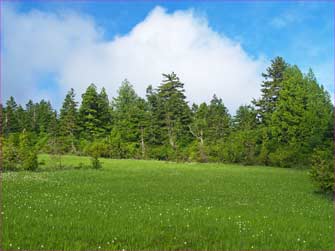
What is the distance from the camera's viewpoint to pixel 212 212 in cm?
1150

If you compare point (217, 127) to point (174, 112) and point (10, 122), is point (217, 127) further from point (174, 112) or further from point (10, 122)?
point (10, 122)

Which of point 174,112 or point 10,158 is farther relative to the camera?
point 174,112

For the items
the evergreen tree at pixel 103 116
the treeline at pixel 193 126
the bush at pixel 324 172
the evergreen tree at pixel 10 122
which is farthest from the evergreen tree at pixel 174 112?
the bush at pixel 324 172

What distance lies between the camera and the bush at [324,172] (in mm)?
16781

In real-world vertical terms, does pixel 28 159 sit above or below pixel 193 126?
below

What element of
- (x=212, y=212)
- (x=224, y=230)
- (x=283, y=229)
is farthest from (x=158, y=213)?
(x=283, y=229)

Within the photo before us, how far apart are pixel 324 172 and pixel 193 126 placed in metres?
47.3

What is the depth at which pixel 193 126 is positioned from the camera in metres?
64.2

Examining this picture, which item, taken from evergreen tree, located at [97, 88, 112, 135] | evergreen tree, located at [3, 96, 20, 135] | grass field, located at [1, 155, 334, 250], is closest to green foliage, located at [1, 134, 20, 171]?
grass field, located at [1, 155, 334, 250]

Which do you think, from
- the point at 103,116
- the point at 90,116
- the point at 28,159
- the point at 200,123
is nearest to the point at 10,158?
the point at 28,159

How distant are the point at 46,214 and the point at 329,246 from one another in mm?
7425

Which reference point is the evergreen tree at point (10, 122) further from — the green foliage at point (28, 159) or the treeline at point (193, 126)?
the green foliage at point (28, 159)

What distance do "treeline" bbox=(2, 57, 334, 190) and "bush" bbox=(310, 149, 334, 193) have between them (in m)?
22.9

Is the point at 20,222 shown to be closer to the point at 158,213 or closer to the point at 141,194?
the point at 158,213
